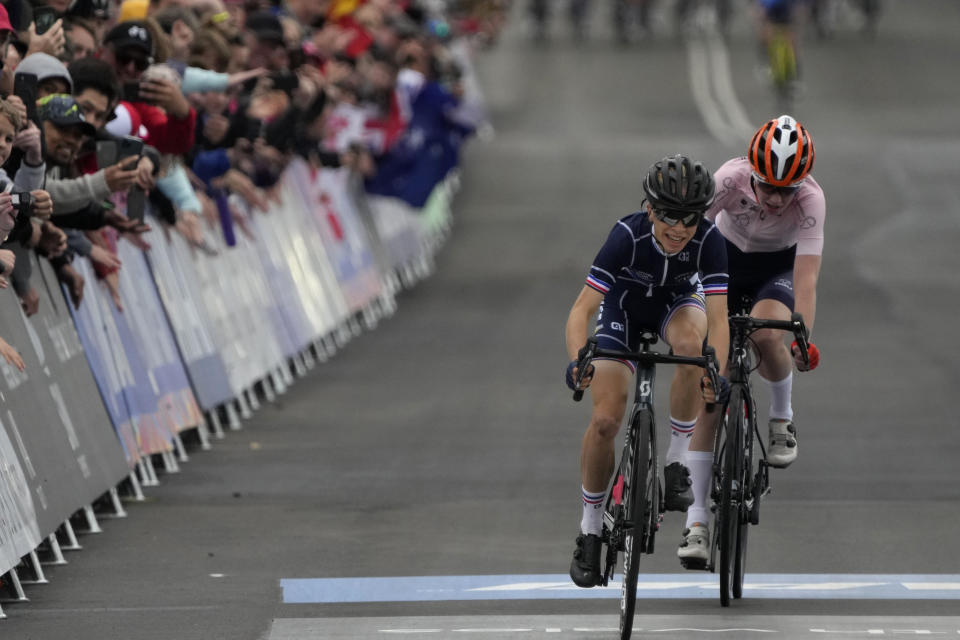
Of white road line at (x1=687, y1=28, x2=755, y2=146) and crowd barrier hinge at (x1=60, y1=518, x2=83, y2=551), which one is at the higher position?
crowd barrier hinge at (x1=60, y1=518, x2=83, y2=551)

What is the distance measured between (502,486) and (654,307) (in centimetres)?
360

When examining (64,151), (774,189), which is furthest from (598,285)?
(64,151)

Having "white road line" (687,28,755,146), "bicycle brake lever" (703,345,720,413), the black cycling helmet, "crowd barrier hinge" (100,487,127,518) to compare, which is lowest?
"white road line" (687,28,755,146)

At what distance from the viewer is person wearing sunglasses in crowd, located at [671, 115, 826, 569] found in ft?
30.5

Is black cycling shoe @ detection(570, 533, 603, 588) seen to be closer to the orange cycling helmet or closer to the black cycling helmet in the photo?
the black cycling helmet

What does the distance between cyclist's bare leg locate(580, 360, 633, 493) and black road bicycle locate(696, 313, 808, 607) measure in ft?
2.02

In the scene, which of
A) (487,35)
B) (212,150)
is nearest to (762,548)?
(212,150)

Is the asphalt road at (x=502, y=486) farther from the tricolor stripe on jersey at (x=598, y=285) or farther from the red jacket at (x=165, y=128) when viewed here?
the red jacket at (x=165, y=128)

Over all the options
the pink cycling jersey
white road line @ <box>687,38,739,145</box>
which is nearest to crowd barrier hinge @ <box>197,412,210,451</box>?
the pink cycling jersey

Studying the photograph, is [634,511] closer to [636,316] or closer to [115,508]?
[636,316]

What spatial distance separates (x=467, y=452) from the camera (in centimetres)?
1355

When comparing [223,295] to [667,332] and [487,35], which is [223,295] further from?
[487,35]

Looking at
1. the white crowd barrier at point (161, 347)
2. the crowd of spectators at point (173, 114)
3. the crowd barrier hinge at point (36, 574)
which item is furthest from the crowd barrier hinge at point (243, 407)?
the crowd barrier hinge at point (36, 574)

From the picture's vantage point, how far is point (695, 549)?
30.1ft
